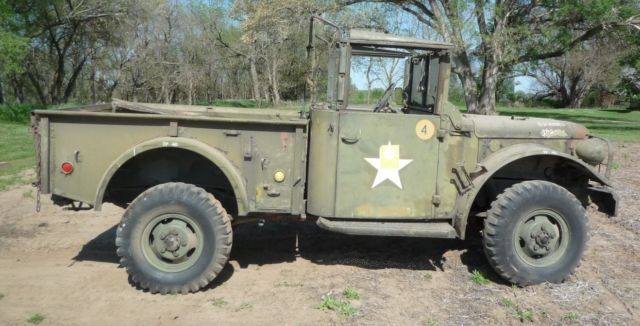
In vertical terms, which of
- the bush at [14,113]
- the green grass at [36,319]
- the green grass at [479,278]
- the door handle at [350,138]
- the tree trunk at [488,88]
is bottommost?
the green grass at [36,319]

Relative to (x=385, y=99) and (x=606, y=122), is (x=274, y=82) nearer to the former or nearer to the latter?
(x=606, y=122)

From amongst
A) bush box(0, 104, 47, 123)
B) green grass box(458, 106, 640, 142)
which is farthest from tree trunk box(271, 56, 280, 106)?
bush box(0, 104, 47, 123)

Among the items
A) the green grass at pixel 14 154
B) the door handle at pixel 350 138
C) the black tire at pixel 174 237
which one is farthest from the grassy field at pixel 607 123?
the green grass at pixel 14 154

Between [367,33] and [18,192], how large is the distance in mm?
5804

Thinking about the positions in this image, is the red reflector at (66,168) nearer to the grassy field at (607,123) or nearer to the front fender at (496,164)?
→ the front fender at (496,164)

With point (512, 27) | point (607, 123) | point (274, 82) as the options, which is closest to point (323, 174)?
point (512, 27)

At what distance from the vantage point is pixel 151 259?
436 cm

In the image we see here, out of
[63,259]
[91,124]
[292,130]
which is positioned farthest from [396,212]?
[63,259]

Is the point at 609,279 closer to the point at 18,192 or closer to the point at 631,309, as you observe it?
the point at 631,309

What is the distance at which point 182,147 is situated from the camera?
166 inches

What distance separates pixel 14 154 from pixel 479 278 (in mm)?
10436

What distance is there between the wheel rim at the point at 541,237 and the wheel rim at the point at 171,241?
270 cm

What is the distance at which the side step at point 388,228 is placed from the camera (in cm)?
436

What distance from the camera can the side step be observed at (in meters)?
4.36
